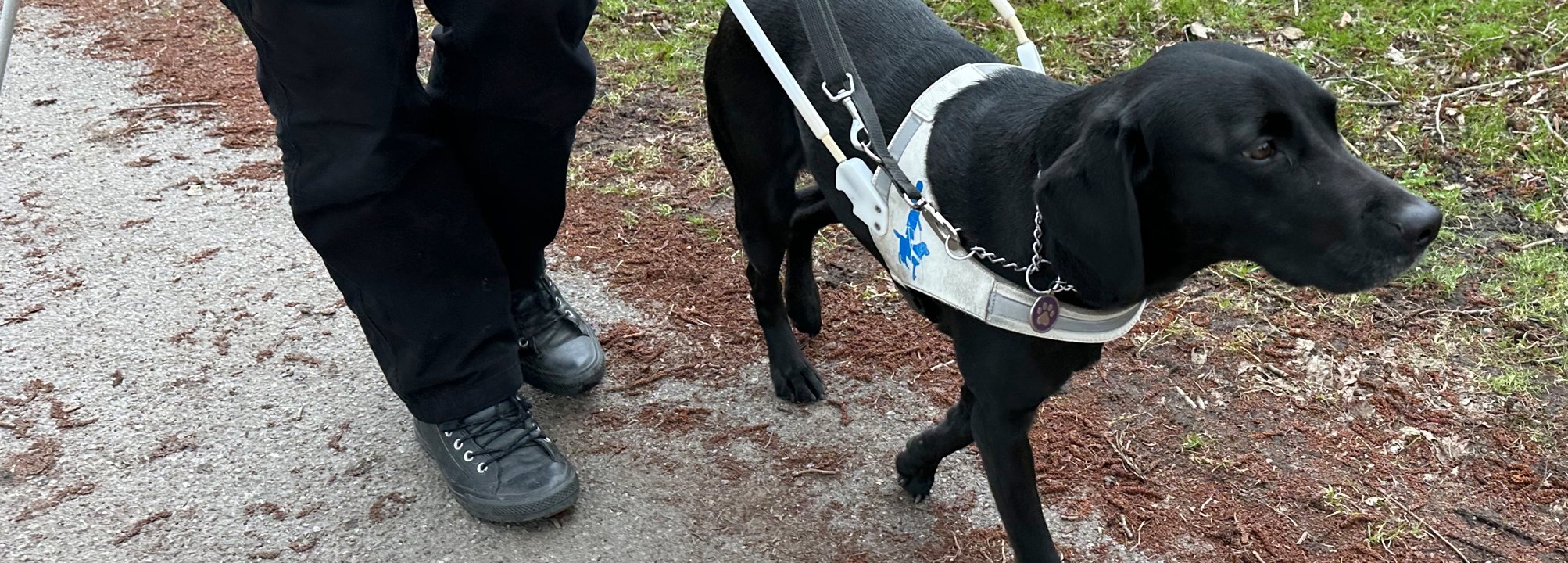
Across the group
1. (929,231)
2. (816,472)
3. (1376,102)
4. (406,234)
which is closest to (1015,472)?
(929,231)

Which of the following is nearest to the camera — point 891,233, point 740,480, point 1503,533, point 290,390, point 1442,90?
point 891,233

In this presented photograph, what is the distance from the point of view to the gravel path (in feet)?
8.75

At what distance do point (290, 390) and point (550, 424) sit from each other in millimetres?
716

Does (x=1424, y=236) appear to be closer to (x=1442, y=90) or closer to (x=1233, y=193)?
(x=1233, y=193)

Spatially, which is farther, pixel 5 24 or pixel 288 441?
pixel 288 441

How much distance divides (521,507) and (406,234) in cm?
67

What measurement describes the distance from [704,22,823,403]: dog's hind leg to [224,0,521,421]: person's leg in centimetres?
67

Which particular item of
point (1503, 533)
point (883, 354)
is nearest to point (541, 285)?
point (883, 354)

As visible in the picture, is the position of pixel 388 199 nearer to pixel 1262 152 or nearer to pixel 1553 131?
pixel 1262 152

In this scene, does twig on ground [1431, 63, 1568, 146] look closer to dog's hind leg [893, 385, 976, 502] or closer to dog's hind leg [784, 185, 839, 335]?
dog's hind leg [784, 185, 839, 335]

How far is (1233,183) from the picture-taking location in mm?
1909

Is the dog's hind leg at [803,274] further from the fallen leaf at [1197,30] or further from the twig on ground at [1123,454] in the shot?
the fallen leaf at [1197,30]

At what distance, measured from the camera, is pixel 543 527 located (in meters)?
2.72

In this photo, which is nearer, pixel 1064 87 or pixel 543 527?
pixel 1064 87
